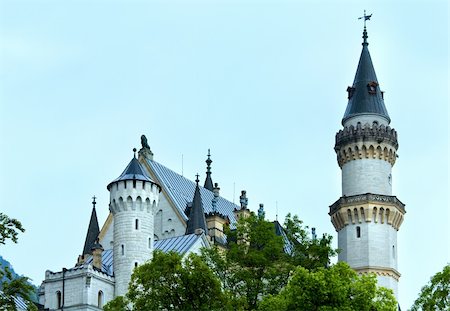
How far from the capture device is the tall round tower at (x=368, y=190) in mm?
91562

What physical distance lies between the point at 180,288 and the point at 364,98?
140 feet

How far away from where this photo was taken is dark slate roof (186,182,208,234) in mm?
93375

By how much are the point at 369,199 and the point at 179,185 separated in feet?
70.4

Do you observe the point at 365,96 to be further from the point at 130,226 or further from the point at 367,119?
the point at 130,226

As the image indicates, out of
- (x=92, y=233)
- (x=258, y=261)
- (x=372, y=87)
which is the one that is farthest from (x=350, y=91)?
(x=258, y=261)

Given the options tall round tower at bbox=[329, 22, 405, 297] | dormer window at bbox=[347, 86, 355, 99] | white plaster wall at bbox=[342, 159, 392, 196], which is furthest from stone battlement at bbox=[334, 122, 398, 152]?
dormer window at bbox=[347, 86, 355, 99]

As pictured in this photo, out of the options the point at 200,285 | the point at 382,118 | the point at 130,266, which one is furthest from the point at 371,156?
the point at 200,285

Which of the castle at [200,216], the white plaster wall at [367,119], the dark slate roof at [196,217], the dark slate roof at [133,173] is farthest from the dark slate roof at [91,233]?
the white plaster wall at [367,119]

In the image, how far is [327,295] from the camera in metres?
54.7

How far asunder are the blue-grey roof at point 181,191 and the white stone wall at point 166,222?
691mm

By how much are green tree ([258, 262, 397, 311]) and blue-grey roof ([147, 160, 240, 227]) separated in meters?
45.6

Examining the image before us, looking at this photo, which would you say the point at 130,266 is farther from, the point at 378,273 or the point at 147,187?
the point at 378,273

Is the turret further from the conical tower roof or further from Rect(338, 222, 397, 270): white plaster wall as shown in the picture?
Rect(338, 222, 397, 270): white plaster wall

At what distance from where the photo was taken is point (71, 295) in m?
77.7
